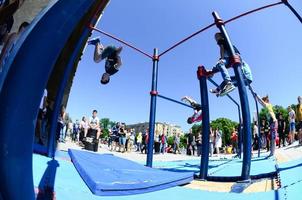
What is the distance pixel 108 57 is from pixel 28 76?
13.1 ft

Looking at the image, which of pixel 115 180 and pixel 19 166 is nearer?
pixel 19 166

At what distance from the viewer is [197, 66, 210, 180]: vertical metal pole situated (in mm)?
3729

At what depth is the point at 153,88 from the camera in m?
4.79

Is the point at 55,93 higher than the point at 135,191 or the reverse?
higher

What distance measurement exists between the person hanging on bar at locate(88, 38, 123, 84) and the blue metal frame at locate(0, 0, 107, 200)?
3.67m

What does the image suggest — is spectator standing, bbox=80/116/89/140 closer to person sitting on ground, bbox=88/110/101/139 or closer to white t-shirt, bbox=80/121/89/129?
white t-shirt, bbox=80/121/89/129

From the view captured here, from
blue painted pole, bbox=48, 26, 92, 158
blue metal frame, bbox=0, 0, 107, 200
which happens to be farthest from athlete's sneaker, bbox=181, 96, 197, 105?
blue metal frame, bbox=0, 0, 107, 200

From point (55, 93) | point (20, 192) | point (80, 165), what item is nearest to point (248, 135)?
point (80, 165)

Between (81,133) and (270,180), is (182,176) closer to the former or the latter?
(270,180)

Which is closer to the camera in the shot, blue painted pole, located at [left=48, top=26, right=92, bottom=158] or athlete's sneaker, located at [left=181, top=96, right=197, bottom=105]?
blue painted pole, located at [left=48, top=26, right=92, bottom=158]

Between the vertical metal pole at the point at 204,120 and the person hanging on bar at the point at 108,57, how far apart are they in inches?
58.1

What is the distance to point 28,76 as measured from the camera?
104 centimetres

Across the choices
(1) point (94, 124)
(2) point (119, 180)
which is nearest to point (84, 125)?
(1) point (94, 124)

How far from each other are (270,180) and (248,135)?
1.59 ft
